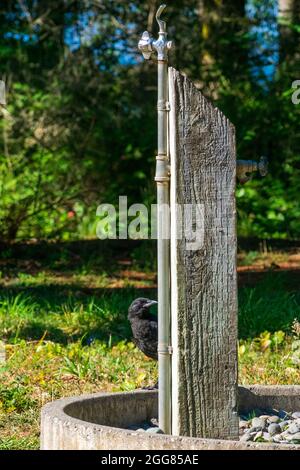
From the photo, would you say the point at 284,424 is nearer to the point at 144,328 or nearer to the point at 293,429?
the point at 293,429

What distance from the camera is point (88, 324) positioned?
670 cm

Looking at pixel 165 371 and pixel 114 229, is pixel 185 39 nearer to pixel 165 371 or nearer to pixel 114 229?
pixel 114 229

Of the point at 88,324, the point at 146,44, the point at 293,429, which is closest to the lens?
the point at 146,44

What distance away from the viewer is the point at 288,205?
432 inches

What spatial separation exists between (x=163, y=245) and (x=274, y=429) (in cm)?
91

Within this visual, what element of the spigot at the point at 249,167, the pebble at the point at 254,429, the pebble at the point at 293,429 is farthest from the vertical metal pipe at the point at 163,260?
the pebble at the point at 293,429

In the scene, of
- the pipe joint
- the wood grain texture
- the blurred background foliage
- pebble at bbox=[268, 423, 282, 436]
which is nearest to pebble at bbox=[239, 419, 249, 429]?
pebble at bbox=[268, 423, 282, 436]

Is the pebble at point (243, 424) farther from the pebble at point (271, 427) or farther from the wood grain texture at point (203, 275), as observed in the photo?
the wood grain texture at point (203, 275)

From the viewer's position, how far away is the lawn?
16.3 ft

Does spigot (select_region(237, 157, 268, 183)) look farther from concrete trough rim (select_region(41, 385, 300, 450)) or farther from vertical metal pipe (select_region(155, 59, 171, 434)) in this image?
concrete trough rim (select_region(41, 385, 300, 450))

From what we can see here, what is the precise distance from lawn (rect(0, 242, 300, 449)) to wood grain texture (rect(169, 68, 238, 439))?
1.03m

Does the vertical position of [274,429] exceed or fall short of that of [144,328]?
it falls short

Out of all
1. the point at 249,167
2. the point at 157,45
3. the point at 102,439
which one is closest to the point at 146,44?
the point at 157,45
